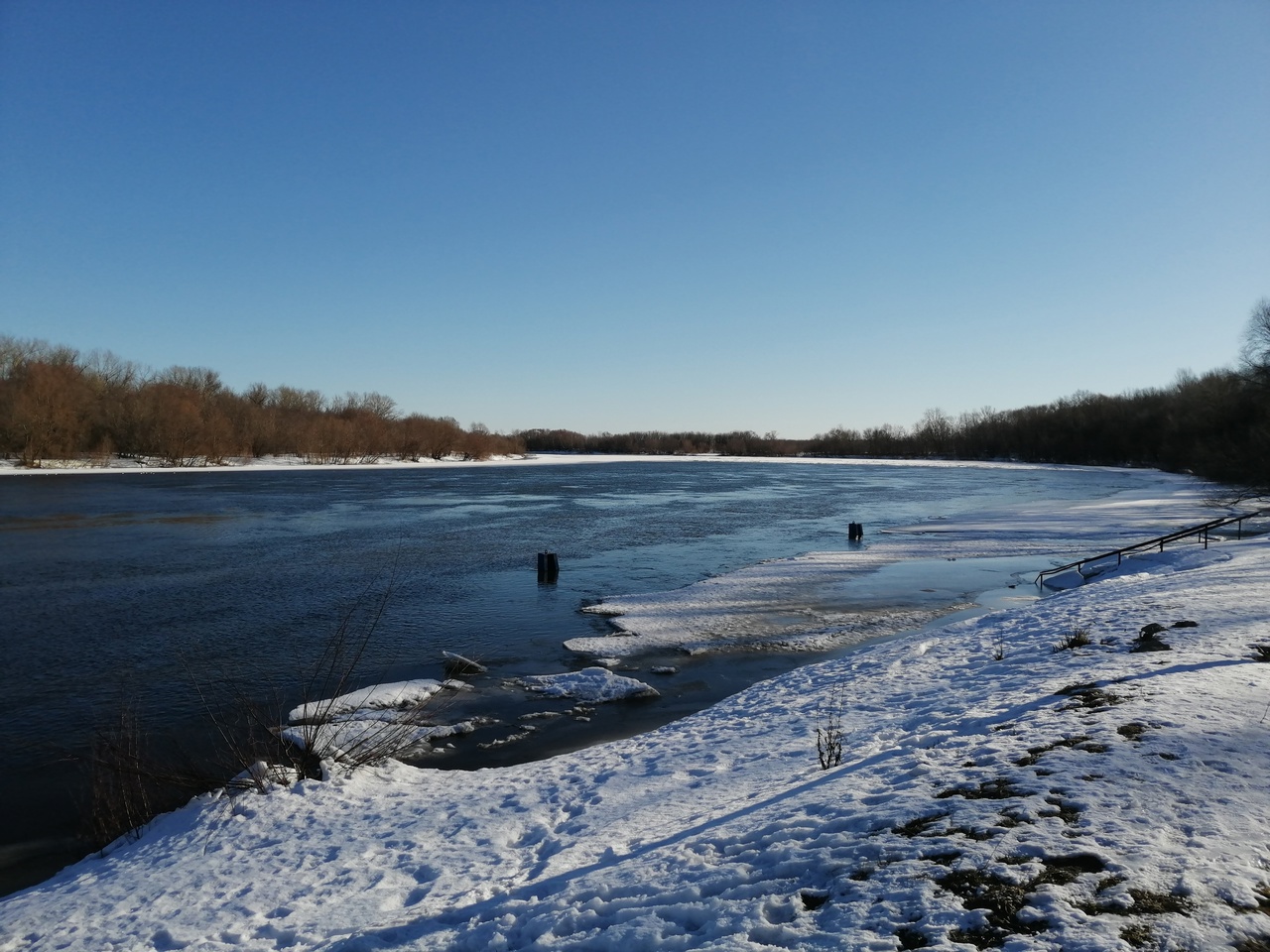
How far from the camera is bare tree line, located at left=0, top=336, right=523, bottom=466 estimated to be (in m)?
63.6

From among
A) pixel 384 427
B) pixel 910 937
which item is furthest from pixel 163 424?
pixel 910 937

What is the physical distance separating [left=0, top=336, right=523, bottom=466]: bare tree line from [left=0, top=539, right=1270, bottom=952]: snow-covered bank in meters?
74.5

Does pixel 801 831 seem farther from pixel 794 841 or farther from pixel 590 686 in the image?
pixel 590 686

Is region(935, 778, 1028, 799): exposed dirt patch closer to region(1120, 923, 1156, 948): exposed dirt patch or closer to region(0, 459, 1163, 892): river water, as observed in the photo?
region(1120, 923, 1156, 948): exposed dirt patch

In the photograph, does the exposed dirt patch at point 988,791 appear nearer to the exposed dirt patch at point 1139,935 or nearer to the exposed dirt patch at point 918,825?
the exposed dirt patch at point 918,825

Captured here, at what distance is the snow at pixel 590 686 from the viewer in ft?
33.7

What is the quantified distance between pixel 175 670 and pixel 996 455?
12641 cm

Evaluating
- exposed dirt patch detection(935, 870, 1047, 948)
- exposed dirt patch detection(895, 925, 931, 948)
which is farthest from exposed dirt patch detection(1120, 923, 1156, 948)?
exposed dirt patch detection(895, 925, 931, 948)

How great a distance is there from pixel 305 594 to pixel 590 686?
9672 millimetres

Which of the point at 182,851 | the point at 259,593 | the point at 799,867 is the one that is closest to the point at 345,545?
the point at 259,593

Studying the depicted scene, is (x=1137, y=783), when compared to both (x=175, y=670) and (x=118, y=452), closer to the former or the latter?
(x=175, y=670)

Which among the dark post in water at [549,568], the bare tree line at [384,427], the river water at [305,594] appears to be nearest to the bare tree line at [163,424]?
the bare tree line at [384,427]

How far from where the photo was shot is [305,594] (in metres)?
17.1

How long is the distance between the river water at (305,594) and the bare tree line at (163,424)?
26.4m
